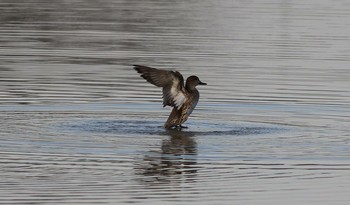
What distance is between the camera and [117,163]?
14.5 meters

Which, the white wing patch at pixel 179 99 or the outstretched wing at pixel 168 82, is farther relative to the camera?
the white wing patch at pixel 179 99

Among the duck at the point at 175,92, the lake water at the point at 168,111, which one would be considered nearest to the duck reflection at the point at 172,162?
the lake water at the point at 168,111

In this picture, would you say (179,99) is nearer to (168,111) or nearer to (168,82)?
(168,82)

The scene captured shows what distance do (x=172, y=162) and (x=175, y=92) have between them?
2.90 meters

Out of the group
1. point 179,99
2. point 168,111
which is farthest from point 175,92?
point 168,111

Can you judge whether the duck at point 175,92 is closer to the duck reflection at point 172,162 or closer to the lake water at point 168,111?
the lake water at point 168,111

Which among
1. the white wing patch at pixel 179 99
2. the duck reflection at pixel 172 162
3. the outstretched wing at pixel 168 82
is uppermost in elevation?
the outstretched wing at pixel 168 82

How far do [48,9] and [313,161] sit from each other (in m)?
22.3

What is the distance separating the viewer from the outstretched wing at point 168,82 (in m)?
17.2

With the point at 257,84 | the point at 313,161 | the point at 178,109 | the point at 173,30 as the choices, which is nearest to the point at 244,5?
the point at 173,30

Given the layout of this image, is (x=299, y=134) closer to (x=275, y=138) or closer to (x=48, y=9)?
(x=275, y=138)

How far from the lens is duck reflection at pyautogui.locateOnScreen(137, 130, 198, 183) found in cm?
1384

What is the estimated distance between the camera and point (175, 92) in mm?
17672

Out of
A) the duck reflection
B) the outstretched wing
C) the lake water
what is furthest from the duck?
the duck reflection
